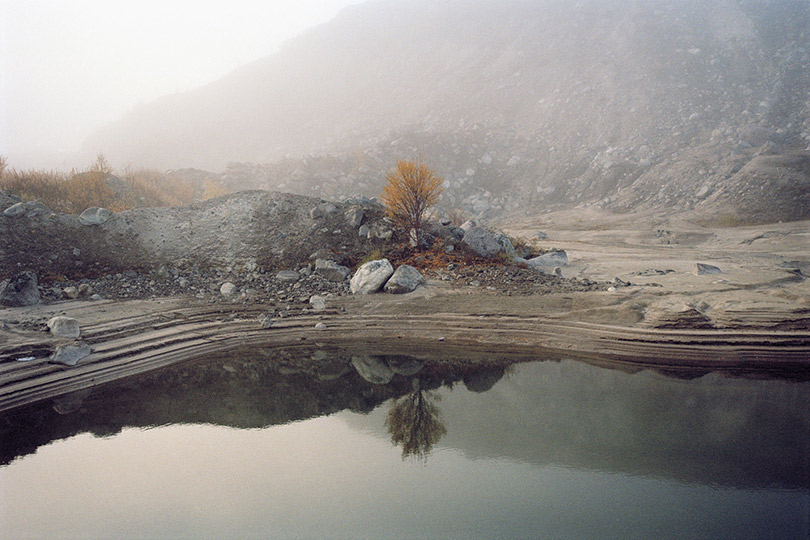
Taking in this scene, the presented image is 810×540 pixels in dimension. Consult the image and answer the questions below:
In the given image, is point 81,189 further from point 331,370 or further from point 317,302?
point 331,370

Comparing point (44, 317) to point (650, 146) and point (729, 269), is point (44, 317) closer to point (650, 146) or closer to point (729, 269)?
point (729, 269)

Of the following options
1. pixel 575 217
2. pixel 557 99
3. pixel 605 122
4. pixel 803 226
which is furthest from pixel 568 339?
pixel 557 99

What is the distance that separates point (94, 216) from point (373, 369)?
28.9ft

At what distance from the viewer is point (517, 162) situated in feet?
101

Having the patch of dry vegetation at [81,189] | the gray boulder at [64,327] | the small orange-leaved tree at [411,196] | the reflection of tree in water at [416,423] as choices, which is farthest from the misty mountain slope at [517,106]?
the reflection of tree in water at [416,423]

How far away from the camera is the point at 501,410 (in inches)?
251

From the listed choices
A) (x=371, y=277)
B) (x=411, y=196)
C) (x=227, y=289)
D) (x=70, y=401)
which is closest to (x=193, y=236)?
(x=227, y=289)

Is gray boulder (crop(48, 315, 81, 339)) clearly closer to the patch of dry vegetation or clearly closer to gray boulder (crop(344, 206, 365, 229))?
gray boulder (crop(344, 206, 365, 229))

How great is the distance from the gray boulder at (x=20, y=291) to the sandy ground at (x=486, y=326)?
29 centimetres

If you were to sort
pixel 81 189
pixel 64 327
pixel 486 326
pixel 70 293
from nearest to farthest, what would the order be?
pixel 64 327 → pixel 486 326 → pixel 70 293 → pixel 81 189

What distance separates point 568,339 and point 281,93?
1903 inches

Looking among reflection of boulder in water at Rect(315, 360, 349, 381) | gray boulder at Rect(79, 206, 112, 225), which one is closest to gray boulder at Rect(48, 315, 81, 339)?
reflection of boulder in water at Rect(315, 360, 349, 381)

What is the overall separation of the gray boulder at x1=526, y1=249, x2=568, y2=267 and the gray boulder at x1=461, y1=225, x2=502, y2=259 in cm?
105

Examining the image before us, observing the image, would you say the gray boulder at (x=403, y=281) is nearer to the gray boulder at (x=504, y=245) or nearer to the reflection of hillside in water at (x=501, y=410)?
the reflection of hillside in water at (x=501, y=410)
